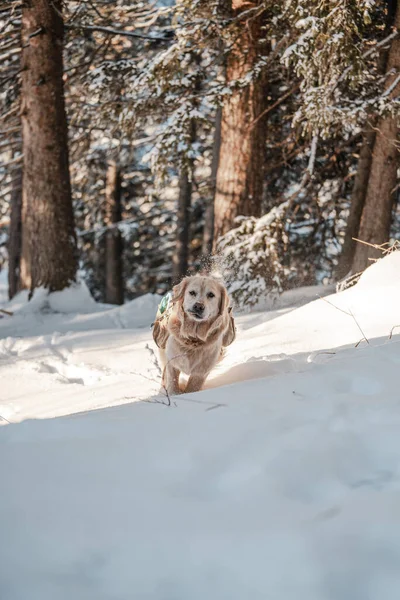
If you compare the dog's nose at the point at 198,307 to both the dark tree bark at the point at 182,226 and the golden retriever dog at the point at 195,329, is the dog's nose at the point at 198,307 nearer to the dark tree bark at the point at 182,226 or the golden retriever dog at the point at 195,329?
the golden retriever dog at the point at 195,329

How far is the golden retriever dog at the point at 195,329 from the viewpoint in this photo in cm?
442

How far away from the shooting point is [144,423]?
255cm

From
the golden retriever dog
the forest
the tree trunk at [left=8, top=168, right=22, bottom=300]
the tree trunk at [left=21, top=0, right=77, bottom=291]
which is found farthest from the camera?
the tree trunk at [left=8, top=168, right=22, bottom=300]

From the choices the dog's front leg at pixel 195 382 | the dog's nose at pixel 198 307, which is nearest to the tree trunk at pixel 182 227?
the dog's front leg at pixel 195 382

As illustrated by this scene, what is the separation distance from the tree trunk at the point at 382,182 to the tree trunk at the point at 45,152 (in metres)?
5.14

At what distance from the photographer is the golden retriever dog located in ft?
14.5

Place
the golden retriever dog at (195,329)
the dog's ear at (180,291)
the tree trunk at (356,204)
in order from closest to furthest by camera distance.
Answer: the golden retriever dog at (195,329) → the dog's ear at (180,291) → the tree trunk at (356,204)

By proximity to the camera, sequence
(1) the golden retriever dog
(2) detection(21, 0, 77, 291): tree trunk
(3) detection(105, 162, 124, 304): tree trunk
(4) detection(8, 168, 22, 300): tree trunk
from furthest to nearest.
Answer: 1. (3) detection(105, 162, 124, 304): tree trunk
2. (4) detection(8, 168, 22, 300): tree trunk
3. (2) detection(21, 0, 77, 291): tree trunk
4. (1) the golden retriever dog

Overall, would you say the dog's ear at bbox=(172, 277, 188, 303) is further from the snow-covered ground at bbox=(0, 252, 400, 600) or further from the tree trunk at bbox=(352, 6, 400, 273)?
the tree trunk at bbox=(352, 6, 400, 273)

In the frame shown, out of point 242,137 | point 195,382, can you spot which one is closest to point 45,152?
point 242,137

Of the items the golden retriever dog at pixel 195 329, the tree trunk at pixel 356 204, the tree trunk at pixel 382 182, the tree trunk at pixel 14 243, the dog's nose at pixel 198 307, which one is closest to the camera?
the dog's nose at pixel 198 307

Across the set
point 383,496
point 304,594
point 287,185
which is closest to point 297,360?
point 383,496

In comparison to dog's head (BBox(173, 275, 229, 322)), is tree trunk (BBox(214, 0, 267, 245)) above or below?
above

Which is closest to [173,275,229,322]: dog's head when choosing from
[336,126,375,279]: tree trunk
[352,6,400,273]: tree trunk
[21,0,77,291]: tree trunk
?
[352,6,400,273]: tree trunk
